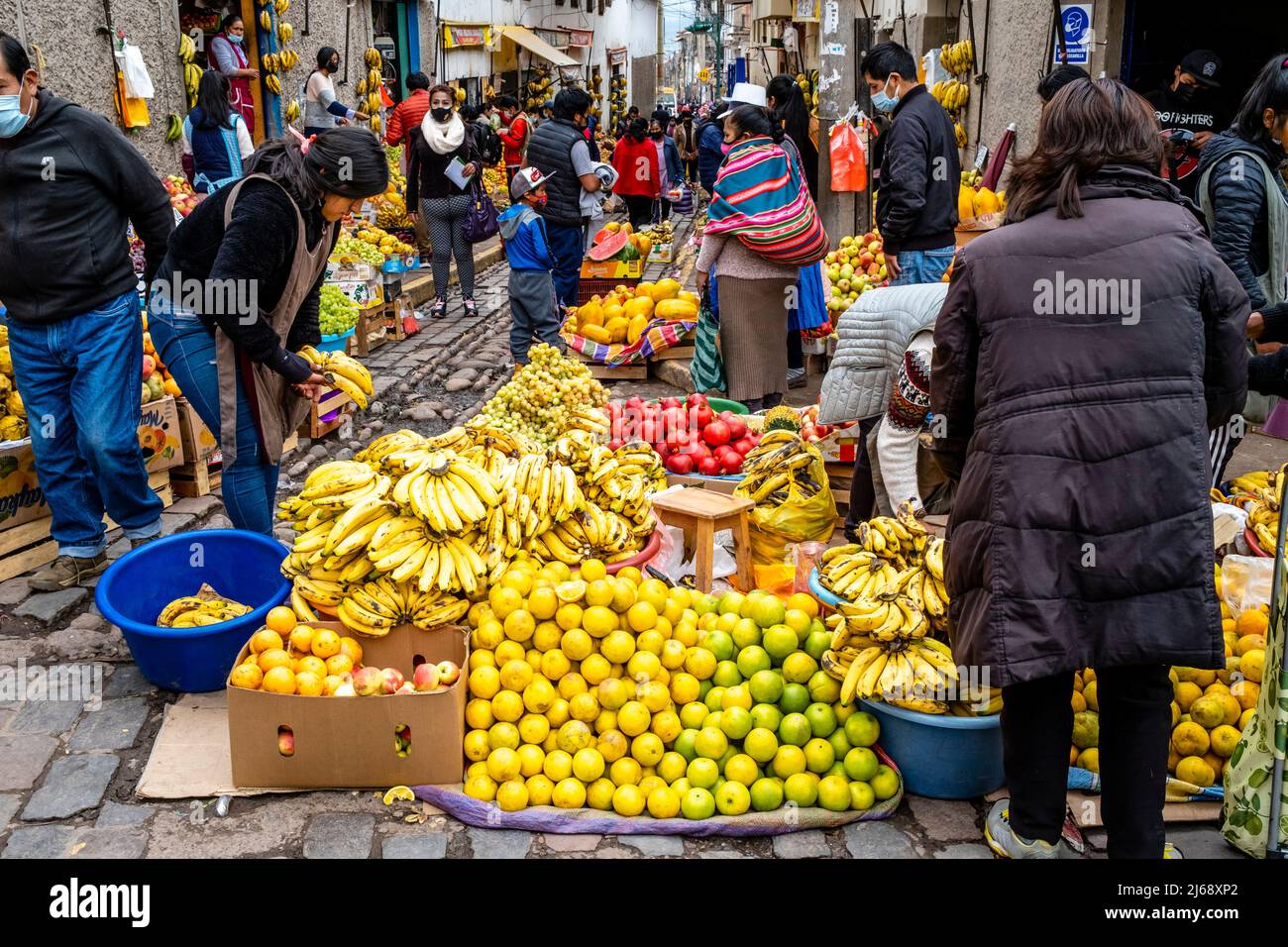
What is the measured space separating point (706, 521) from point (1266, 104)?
2.82m

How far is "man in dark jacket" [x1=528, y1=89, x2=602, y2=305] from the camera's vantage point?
930cm

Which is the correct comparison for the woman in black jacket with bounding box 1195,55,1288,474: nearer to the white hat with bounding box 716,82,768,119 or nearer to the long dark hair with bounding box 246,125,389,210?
the white hat with bounding box 716,82,768,119

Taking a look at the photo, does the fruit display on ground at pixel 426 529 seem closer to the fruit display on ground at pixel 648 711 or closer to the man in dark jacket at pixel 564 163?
the fruit display on ground at pixel 648 711

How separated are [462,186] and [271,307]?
664cm

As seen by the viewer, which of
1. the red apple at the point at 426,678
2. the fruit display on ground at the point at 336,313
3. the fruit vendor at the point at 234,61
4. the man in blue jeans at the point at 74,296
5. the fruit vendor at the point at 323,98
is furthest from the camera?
the fruit vendor at the point at 323,98

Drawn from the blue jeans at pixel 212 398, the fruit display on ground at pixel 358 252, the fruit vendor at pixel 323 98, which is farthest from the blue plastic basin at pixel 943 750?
the fruit vendor at pixel 323 98

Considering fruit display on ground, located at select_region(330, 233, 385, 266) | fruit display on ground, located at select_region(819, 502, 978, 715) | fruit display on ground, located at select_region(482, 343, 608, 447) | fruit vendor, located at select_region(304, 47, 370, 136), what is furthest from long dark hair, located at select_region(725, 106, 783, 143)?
fruit vendor, located at select_region(304, 47, 370, 136)

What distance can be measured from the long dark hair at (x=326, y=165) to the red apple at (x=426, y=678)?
1.83m

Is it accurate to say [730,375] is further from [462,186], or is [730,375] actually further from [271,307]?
[462,186]

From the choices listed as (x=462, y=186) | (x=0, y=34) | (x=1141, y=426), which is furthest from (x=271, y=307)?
(x=462, y=186)

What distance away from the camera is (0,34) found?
15.2 feet

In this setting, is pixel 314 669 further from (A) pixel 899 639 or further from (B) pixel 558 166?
(B) pixel 558 166

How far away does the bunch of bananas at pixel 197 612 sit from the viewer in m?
4.08

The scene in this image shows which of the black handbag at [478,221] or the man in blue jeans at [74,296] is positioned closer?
the man in blue jeans at [74,296]
